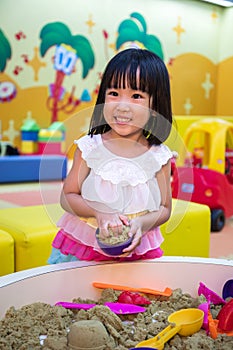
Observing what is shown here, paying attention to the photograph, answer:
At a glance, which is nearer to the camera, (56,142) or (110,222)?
(110,222)

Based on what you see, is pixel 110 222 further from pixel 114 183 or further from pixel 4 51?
pixel 4 51

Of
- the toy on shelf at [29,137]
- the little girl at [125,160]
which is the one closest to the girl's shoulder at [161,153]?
the little girl at [125,160]

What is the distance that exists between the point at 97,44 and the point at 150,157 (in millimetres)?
4078

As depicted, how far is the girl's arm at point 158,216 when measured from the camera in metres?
0.75

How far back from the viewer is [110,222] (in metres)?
0.73

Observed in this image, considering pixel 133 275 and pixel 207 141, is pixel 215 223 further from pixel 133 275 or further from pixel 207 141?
pixel 133 275

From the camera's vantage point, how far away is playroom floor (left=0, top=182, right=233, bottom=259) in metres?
0.82

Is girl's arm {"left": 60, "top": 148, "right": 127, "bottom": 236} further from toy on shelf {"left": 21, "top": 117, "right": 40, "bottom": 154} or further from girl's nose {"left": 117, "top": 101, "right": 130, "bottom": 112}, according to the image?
toy on shelf {"left": 21, "top": 117, "right": 40, "bottom": 154}

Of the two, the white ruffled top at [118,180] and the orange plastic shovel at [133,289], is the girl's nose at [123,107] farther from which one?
the orange plastic shovel at [133,289]

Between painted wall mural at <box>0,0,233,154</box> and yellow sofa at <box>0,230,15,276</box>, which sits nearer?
yellow sofa at <box>0,230,15,276</box>

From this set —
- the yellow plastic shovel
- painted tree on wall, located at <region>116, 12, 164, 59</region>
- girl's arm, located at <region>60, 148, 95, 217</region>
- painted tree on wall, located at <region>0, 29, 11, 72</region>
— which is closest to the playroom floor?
girl's arm, located at <region>60, 148, 95, 217</region>

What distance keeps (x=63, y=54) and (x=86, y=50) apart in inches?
10.6

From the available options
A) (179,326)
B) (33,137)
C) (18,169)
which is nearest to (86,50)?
(33,137)

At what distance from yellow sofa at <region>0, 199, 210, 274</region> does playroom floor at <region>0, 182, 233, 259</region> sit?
0.11 m
